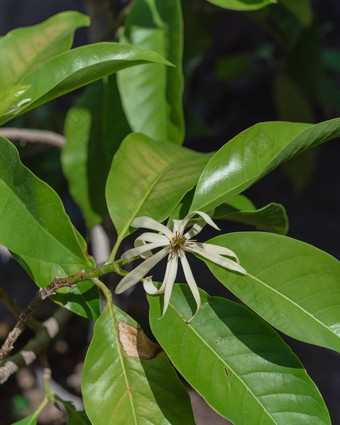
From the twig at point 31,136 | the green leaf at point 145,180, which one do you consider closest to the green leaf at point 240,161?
the green leaf at point 145,180

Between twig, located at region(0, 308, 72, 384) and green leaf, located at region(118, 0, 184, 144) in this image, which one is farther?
green leaf, located at region(118, 0, 184, 144)

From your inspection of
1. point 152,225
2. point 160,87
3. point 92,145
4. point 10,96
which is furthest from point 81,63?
point 92,145

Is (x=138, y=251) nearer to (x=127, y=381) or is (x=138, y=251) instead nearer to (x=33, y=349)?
(x=127, y=381)

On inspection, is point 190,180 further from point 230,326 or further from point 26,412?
point 26,412

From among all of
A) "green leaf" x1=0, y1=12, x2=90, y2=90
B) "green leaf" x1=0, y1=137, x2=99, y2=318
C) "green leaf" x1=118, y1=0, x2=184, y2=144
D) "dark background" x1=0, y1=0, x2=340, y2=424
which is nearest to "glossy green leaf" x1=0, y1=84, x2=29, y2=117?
"green leaf" x1=0, y1=137, x2=99, y2=318

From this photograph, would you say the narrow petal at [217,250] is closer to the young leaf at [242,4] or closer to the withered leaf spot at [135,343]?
the withered leaf spot at [135,343]

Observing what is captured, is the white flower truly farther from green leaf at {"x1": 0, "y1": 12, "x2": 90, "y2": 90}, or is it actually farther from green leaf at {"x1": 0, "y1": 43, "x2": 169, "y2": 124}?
green leaf at {"x1": 0, "y1": 12, "x2": 90, "y2": 90}
